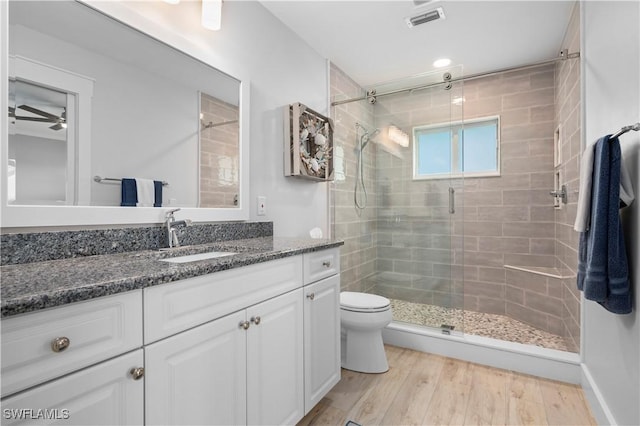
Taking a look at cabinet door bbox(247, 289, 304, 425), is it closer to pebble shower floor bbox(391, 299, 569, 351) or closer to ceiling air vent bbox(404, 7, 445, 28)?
pebble shower floor bbox(391, 299, 569, 351)

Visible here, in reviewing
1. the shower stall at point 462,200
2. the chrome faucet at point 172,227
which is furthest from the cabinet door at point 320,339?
the shower stall at point 462,200

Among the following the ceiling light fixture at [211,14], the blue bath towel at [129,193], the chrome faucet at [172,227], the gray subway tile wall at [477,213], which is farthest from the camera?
the gray subway tile wall at [477,213]

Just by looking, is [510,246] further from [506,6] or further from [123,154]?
[123,154]

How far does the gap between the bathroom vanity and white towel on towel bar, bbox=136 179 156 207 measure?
25cm

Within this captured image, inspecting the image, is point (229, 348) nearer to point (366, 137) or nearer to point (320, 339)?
point (320, 339)

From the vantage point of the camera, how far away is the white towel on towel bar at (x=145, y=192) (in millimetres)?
1404

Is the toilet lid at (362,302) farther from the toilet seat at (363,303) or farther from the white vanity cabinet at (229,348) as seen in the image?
the white vanity cabinet at (229,348)

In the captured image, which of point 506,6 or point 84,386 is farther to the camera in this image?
point 506,6

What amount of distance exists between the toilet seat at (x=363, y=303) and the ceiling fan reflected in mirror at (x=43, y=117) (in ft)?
5.79

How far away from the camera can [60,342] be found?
0.67 metres

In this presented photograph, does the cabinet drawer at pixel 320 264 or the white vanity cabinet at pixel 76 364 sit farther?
the cabinet drawer at pixel 320 264

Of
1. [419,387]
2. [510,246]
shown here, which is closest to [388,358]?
[419,387]

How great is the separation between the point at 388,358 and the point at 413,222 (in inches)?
43.4

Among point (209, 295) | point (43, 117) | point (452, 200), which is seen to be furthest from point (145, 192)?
point (452, 200)
